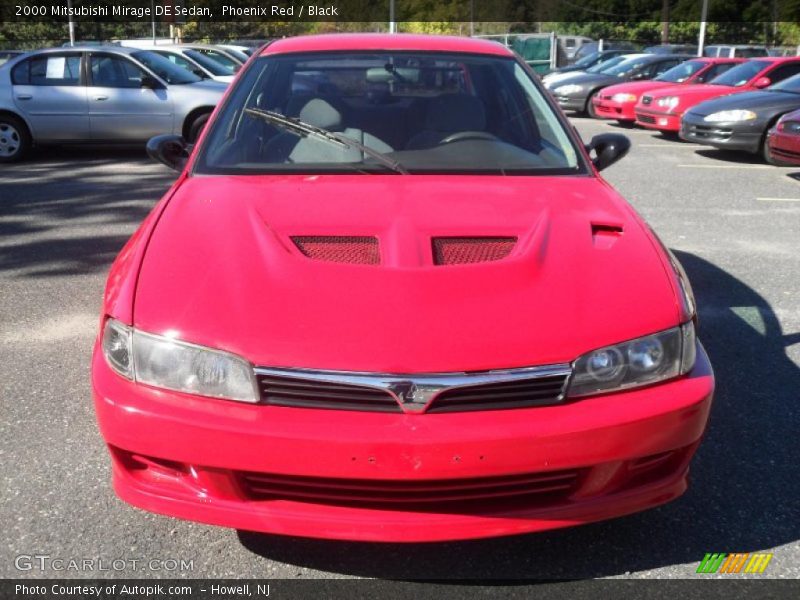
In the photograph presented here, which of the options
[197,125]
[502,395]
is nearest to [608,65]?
[197,125]

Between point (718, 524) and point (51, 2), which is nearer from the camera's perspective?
point (718, 524)

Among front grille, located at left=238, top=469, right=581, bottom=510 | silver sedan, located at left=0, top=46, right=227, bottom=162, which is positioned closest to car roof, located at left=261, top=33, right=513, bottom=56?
front grille, located at left=238, top=469, right=581, bottom=510

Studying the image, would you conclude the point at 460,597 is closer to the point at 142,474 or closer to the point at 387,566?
the point at 387,566

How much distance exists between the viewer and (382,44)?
3.97m

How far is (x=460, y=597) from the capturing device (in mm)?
2465

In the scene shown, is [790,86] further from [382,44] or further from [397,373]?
[397,373]

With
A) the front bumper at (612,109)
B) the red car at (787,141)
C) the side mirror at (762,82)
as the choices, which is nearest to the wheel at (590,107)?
the front bumper at (612,109)

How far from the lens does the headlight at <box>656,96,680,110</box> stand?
544 inches

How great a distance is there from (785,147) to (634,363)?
845 cm

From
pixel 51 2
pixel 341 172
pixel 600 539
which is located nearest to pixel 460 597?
pixel 600 539

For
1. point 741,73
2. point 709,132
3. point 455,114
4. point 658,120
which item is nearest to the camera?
point 455,114

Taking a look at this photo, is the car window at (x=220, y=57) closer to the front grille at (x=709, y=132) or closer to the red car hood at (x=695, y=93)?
the red car hood at (x=695, y=93)

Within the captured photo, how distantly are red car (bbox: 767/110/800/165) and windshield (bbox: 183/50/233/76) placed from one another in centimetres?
976

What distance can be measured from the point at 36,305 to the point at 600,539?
374 cm
